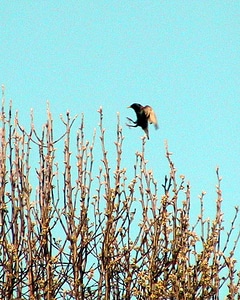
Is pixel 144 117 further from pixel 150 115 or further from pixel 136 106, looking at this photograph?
pixel 136 106

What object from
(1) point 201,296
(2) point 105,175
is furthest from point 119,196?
(1) point 201,296

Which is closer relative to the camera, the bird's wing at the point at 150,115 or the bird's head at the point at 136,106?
the bird's wing at the point at 150,115

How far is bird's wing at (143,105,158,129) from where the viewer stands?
9.74 metres

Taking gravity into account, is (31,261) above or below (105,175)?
below

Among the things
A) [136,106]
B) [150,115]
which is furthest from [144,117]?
[136,106]

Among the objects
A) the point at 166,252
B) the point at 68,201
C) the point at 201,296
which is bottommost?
the point at 201,296

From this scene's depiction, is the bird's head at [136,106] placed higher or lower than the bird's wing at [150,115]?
higher

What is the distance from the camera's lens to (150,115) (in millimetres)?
9766

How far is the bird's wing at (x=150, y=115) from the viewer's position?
9.74 m

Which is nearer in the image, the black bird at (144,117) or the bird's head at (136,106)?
the black bird at (144,117)

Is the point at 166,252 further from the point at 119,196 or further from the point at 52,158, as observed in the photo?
the point at 52,158

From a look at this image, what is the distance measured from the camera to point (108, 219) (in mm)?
8180

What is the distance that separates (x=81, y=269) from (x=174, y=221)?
109cm

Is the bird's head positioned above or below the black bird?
above
